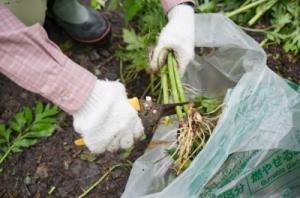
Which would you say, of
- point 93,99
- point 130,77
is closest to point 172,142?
point 93,99

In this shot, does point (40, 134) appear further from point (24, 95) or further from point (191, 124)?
point (191, 124)

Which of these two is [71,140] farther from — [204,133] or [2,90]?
[204,133]

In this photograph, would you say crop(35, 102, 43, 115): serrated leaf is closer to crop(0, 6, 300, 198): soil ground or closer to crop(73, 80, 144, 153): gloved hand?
crop(0, 6, 300, 198): soil ground

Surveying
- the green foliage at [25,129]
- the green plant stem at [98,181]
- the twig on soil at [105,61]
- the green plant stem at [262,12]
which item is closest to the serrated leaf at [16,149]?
the green foliage at [25,129]

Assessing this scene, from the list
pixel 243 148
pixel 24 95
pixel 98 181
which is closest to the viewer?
pixel 243 148

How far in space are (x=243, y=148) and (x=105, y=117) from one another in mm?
310

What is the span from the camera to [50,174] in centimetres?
137

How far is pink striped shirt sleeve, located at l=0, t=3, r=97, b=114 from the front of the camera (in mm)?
986

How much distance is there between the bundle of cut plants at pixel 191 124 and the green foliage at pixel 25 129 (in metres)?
0.46

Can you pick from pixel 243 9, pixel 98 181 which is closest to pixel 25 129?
pixel 98 181

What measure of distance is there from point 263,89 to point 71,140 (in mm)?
660

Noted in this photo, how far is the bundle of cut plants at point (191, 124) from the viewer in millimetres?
986

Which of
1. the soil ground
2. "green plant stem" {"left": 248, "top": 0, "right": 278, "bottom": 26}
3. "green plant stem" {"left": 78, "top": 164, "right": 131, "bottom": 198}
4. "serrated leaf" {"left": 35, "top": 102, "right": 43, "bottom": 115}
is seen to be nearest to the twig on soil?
the soil ground

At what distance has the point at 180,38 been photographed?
1146 mm
